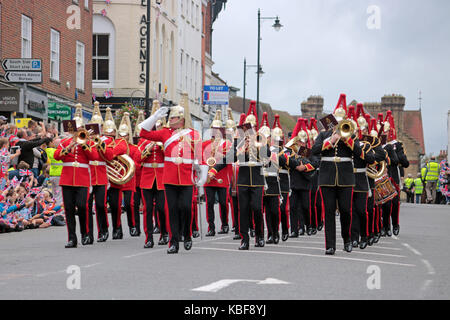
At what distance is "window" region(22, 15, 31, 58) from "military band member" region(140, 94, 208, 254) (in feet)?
60.2

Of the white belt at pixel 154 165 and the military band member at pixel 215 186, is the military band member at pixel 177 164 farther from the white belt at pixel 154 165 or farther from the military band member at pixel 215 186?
the military band member at pixel 215 186

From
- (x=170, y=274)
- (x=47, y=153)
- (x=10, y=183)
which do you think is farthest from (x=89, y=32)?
(x=170, y=274)

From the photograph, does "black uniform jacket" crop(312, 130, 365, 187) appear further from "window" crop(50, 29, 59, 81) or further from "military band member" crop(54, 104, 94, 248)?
"window" crop(50, 29, 59, 81)

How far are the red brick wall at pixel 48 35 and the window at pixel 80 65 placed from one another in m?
0.27

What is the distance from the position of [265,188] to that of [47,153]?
318 inches

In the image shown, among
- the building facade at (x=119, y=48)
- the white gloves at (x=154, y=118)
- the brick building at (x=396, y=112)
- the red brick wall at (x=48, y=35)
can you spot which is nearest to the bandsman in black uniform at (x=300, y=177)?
the white gloves at (x=154, y=118)

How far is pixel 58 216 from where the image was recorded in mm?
20766

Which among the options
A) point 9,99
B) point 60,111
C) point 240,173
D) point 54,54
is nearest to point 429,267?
point 240,173

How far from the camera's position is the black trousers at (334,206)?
13992 mm

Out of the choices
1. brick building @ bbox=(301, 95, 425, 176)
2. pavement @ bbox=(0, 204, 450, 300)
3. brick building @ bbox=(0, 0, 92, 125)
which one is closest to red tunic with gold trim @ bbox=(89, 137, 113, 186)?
pavement @ bbox=(0, 204, 450, 300)

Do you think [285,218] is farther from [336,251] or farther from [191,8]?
[191,8]

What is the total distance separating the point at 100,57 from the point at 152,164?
31541mm

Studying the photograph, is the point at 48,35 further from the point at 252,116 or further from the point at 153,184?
the point at 153,184

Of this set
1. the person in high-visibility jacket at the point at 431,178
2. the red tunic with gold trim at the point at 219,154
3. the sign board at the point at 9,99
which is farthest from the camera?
the person in high-visibility jacket at the point at 431,178
